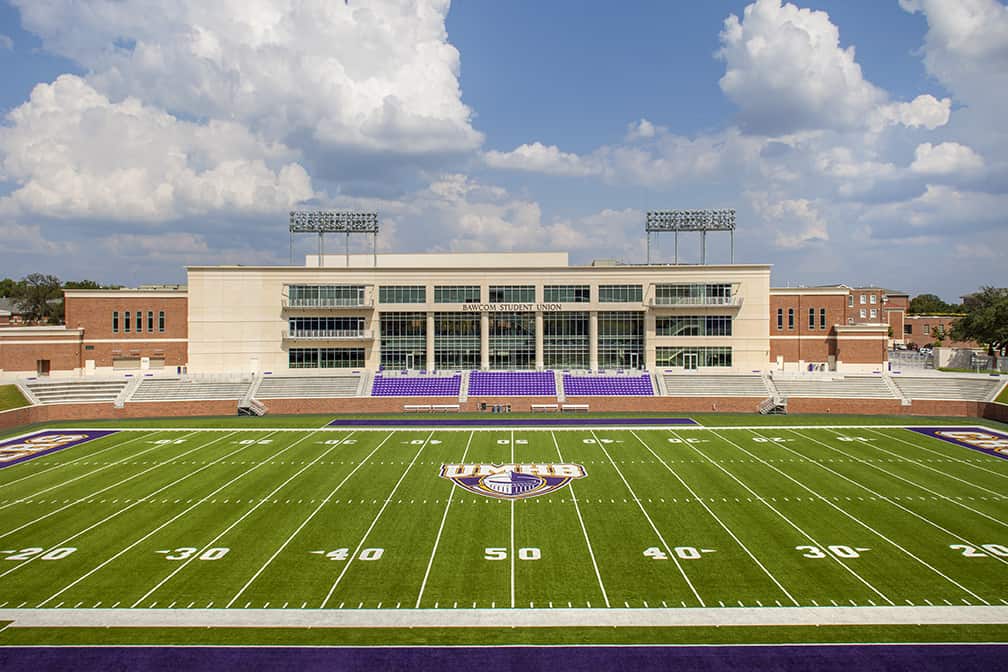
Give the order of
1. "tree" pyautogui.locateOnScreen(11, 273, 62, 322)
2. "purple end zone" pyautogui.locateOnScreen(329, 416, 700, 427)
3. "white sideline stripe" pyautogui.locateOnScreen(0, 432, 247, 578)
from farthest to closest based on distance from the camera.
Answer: "tree" pyautogui.locateOnScreen(11, 273, 62, 322) → "purple end zone" pyautogui.locateOnScreen(329, 416, 700, 427) → "white sideline stripe" pyautogui.locateOnScreen(0, 432, 247, 578)

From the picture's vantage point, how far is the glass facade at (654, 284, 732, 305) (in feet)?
183

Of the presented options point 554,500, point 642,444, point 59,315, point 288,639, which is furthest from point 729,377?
point 59,315

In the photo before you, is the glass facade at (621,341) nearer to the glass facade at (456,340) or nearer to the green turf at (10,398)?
the glass facade at (456,340)

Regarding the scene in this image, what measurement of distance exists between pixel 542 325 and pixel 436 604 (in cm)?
4140

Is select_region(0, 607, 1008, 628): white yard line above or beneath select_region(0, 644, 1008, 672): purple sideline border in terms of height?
above

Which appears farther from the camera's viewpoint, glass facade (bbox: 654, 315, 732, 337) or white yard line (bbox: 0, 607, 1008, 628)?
glass facade (bbox: 654, 315, 732, 337)

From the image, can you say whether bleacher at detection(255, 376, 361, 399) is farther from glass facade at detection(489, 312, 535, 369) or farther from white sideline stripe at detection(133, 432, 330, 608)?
white sideline stripe at detection(133, 432, 330, 608)

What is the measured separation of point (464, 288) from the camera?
186 ft

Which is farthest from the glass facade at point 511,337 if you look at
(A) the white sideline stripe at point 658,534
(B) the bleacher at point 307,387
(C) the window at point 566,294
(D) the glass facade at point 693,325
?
(A) the white sideline stripe at point 658,534

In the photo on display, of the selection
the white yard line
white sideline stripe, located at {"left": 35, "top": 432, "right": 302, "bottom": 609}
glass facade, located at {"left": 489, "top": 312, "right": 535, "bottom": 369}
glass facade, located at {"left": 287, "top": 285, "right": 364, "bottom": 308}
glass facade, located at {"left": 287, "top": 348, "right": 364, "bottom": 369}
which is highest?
glass facade, located at {"left": 287, "top": 285, "right": 364, "bottom": 308}

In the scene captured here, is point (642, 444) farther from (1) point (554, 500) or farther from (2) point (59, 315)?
(2) point (59, 315)

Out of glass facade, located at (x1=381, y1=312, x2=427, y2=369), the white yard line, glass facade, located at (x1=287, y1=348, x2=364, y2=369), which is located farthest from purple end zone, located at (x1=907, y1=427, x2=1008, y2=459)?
glass facade, located at (x1=287, y1=348, x2=364, y2=369)

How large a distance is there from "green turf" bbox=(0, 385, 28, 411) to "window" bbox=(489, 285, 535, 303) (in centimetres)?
3496

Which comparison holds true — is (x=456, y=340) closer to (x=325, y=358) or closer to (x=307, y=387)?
(x=325, y=358)
